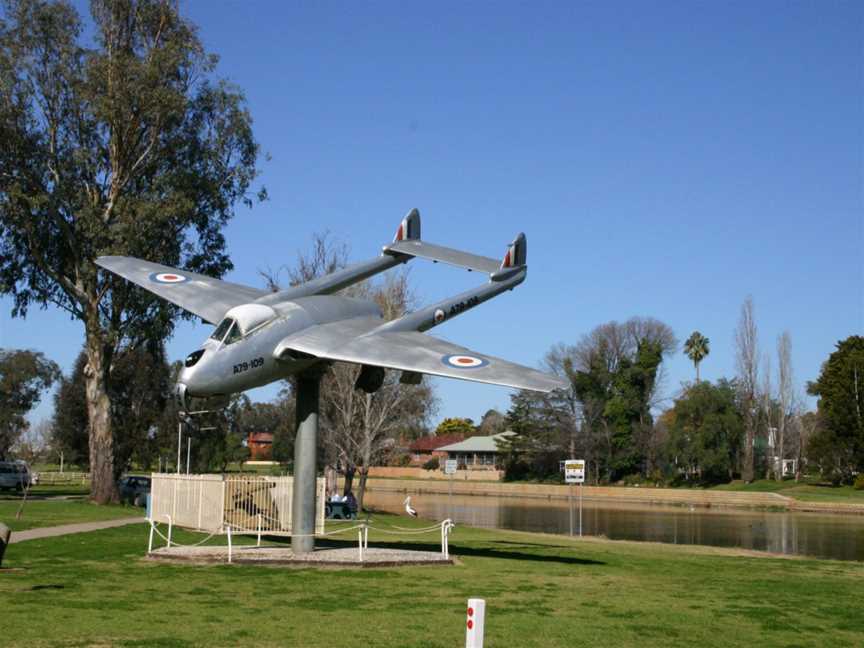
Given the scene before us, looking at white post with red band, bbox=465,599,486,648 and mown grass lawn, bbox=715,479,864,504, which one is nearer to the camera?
white post with red band, bbox=465,599,486,648

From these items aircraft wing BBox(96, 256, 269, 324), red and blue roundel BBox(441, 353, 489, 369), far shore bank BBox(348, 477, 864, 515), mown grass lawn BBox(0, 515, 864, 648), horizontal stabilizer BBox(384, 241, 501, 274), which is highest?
horizontal stabilizer BBox(384, 241, 501, 274)

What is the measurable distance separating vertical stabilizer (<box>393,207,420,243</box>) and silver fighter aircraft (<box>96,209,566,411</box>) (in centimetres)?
248

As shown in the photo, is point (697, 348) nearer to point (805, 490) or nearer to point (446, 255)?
point (805, 490)

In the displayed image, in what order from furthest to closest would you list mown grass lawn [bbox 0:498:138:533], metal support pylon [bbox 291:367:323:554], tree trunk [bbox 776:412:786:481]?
tree trunk [bbox 776:412:786:481] < mown grass lawn [bbox 0:498:138:533] < metal support pylon [bbox 291:367:323:554]

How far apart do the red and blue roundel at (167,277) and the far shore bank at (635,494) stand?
1884 inches

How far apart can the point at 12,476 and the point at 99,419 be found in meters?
17.0

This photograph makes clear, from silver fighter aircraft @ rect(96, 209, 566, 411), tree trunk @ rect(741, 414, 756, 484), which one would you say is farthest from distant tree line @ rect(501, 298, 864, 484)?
silver fighter aircraft @ rect(96, 209, 566, 411)

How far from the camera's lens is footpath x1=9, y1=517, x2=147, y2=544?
24.8 metres

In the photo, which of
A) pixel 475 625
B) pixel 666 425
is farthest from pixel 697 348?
pixel 475 625

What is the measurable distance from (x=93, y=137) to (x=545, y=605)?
30.7 m

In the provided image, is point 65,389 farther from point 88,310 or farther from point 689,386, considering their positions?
point 689,386

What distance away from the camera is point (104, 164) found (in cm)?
3959

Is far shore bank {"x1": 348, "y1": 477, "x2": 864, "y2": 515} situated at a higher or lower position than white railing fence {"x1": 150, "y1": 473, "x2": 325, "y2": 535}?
lower

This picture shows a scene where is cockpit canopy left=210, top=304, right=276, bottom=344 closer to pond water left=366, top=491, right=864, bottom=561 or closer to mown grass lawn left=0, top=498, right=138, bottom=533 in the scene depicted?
mown grass lawn left=0, top=498, right=138, bottom=533
